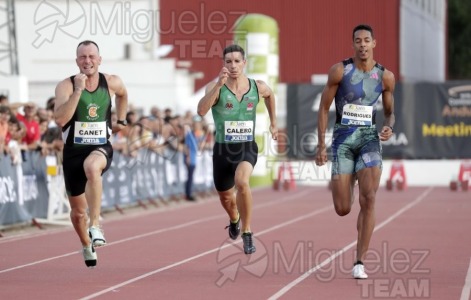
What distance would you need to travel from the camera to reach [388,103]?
475 inches

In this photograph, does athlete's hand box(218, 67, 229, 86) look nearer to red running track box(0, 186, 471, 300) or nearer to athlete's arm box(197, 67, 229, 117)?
athlete's arm box(197, 67, 229, 117)

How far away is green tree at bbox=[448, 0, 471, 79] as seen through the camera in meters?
94.3

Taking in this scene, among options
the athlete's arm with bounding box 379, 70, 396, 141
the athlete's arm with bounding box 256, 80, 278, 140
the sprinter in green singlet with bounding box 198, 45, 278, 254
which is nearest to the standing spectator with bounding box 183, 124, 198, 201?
the athlete's arm with bounding box 256, 80, 278, 140

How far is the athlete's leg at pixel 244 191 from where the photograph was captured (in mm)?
13797

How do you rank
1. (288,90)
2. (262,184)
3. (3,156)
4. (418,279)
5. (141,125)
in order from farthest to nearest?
(288,90) < (262,184) < (141,125) < (3,156) < (418,279)

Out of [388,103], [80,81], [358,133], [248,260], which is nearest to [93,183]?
[80,81]

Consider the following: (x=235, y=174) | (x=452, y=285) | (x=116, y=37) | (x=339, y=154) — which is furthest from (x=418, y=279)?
(x=116, y=37)

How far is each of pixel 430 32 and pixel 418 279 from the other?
57.5 m

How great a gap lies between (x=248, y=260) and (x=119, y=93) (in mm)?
2263

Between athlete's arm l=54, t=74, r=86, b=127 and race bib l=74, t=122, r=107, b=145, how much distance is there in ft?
0.55

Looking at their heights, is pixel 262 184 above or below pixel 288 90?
below

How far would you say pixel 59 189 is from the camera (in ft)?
70.2

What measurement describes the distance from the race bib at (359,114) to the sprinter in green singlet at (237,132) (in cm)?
220

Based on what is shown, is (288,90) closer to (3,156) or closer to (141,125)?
(141,125)
